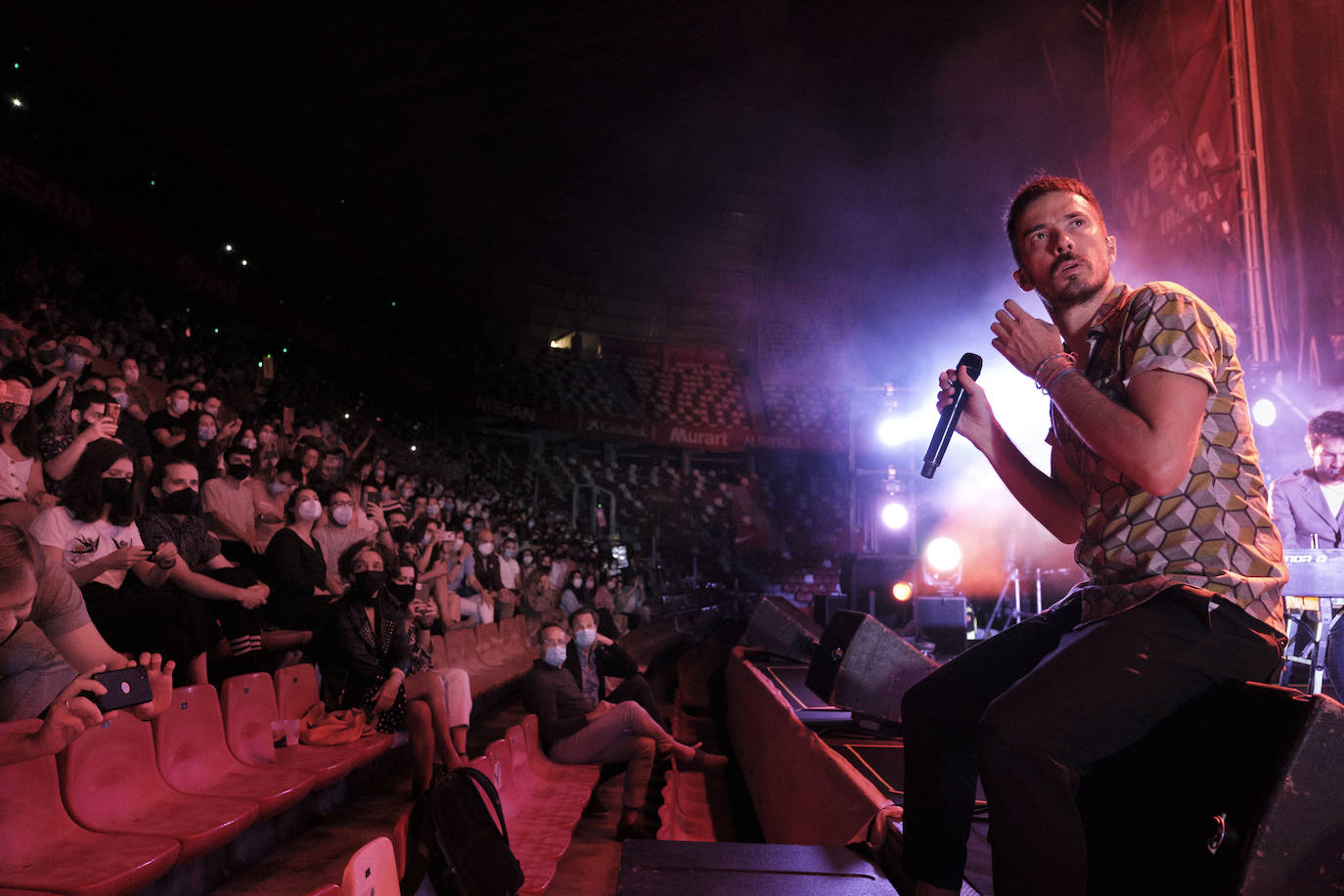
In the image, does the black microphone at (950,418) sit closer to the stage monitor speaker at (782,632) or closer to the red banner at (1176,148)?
the stage monitor speaker at (782,632)

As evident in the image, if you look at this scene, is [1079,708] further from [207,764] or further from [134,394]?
[134,394]

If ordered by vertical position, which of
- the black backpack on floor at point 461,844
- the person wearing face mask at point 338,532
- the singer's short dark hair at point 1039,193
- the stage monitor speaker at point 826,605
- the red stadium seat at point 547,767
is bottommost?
the red stadium seat at point 547,767

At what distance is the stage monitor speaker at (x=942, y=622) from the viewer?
687 cm

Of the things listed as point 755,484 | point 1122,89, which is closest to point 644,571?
point 755,484

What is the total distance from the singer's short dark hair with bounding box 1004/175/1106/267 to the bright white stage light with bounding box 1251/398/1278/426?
5.49m

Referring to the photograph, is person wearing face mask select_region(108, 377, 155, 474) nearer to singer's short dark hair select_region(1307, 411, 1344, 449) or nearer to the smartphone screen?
the smartphone screen

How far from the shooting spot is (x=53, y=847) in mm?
2246

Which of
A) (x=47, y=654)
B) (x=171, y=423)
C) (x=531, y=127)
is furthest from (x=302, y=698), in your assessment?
(x=531, y=127)

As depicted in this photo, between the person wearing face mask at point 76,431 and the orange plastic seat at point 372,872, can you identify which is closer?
the orange plastic seat at point 372,872

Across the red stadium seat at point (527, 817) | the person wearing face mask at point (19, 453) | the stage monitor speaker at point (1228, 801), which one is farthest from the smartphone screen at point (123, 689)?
the stage monitor speaker at point (1228, 801)

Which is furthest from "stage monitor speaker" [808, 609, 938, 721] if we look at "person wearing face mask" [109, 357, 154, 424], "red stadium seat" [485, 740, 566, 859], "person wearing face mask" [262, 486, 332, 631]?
"person wearing face mask" [109, 357, 154, 424]

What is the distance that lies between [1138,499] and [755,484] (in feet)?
69.4

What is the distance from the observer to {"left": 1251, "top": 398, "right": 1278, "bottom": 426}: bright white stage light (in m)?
5.81

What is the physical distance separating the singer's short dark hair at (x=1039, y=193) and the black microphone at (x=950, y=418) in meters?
0.26
